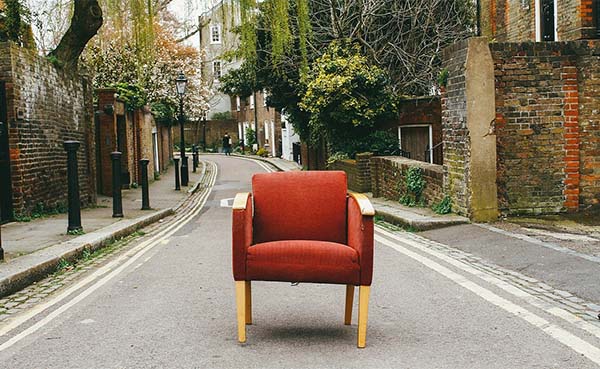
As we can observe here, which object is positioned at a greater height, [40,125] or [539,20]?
[539,20]

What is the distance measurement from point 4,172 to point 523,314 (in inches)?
412

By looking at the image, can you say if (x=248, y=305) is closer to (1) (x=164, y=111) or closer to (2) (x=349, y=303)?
(2) (x=349, y=303)

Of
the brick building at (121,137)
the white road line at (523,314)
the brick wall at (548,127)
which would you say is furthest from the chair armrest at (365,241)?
the brick building at (121,137)

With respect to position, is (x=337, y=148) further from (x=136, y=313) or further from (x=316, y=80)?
(x=136, y=313)

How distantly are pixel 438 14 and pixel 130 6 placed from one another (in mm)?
14541

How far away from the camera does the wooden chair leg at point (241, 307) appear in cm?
Answer: 514

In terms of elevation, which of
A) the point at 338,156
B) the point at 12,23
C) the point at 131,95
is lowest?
the point at 338,156

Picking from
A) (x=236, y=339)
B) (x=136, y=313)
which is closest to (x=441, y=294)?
(x=236, y=339)

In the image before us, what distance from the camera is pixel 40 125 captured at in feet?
49.5

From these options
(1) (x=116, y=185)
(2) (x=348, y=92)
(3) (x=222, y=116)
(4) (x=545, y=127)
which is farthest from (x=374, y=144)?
(3) (x=222, y=116)

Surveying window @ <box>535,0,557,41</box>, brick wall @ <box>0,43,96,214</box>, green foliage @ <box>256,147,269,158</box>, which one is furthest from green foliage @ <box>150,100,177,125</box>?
window @ <box>535,0,557,41</box>

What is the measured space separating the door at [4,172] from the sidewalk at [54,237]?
0.38 meters

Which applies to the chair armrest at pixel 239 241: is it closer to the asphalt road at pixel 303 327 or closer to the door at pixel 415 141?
the asphalt road at pixel 303 327

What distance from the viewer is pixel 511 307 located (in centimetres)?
627
